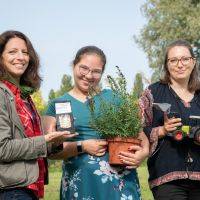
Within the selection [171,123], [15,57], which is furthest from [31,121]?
[171,123]

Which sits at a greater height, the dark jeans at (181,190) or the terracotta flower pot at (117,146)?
the terracotta flower pot at (117,146)

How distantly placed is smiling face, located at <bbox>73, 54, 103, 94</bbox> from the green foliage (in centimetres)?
20

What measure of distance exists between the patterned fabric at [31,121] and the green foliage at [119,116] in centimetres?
52

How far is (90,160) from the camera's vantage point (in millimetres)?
4109

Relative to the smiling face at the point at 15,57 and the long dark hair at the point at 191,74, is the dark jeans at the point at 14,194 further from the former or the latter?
the long dark hair at the point at 191,74

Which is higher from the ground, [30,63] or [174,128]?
[30,63]

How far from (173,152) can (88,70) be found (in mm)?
1003

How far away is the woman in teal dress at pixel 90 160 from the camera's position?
405cm

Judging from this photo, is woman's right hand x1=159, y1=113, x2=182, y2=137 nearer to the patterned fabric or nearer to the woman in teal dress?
the woman in teal dress

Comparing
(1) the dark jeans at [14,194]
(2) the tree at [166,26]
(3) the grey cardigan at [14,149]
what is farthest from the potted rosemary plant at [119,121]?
(2) the tree at [166,26]

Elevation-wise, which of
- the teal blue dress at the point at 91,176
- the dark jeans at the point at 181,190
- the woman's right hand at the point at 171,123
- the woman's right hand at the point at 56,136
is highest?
the woman's right hand at the point at 56,136

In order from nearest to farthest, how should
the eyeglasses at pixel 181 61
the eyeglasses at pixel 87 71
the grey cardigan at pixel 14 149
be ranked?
the grey cardigan at pixel 14 149 → the eyeglasses at pixel 87 71 → the eyeglasses at pixel 181 61

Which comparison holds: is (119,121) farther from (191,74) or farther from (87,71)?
(191,74)

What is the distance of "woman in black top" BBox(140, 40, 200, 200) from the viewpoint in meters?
4.40
